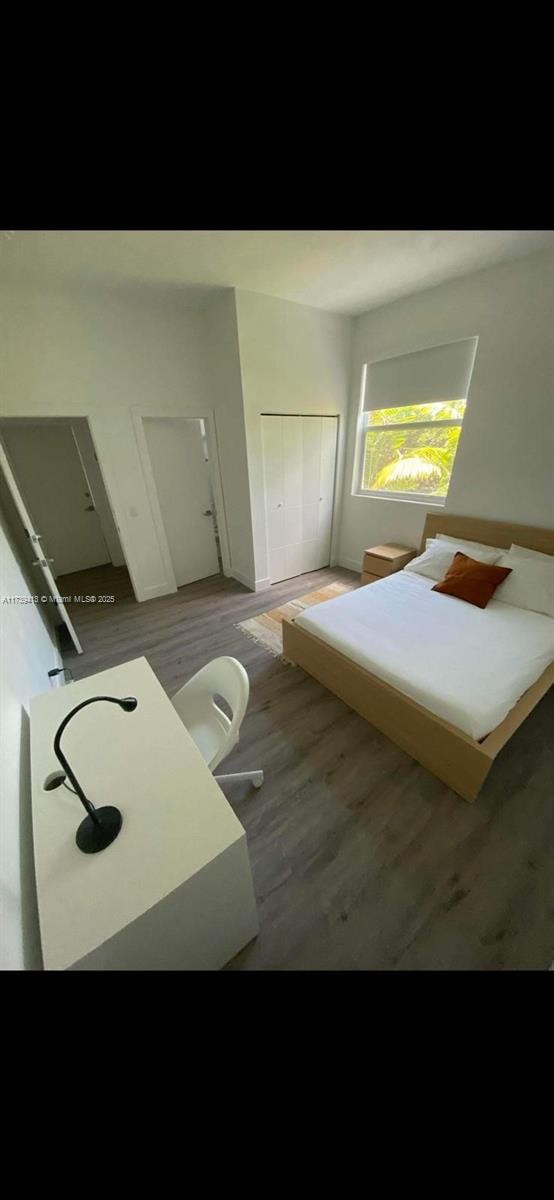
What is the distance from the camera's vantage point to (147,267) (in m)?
2.14

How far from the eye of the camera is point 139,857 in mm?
739

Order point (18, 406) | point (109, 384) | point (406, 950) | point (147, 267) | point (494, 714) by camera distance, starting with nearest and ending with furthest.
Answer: point (406, 950)
point (494, 714)
point (147, 267)
point (18, 406)
point (109, 384)

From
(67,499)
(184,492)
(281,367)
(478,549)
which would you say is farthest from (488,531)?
(67,499)

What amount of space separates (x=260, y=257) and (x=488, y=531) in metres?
2.58

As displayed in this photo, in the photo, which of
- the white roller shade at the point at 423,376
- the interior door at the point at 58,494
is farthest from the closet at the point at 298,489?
the interior door at the point at 58,494

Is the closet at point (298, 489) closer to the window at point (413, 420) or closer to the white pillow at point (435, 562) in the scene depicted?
the window at point (413, 420)

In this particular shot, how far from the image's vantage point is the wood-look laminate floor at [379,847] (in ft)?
3.49

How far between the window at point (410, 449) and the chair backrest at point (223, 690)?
2.78 meters

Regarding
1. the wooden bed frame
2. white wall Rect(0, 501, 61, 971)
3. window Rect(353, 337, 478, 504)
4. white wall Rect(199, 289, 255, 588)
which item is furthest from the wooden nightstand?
white wall Rect(0, 501, 61, 971)
